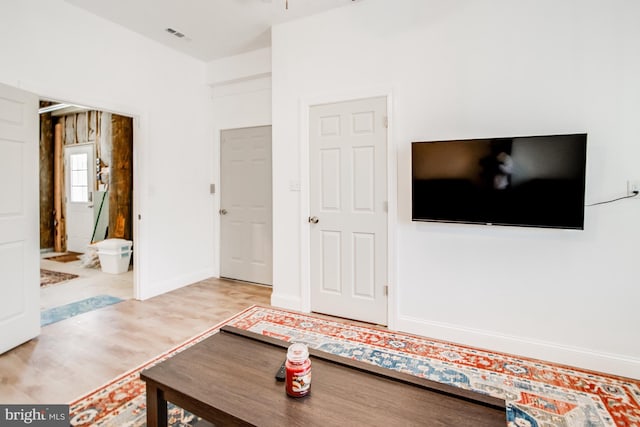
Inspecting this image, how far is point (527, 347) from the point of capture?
2.57m

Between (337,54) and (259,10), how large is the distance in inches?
34.4

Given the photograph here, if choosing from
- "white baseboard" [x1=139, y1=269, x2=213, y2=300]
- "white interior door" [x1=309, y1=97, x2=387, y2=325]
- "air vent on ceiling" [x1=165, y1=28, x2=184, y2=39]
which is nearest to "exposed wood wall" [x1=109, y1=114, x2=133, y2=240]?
"white baseboard" [x1=139, y1=269, x2=213, y2=300]

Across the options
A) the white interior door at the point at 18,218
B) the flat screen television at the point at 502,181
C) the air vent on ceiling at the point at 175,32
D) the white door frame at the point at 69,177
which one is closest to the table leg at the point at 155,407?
the white interior door at the point at 18,218

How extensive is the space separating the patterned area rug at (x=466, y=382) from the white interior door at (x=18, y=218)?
1243mm

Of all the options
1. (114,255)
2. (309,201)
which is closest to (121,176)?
(114,255)

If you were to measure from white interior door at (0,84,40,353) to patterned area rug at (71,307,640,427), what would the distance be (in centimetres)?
124

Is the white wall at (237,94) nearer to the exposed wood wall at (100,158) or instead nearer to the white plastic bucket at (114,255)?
the white plastic bucket at (114,255)

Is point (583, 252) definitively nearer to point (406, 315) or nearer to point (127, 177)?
point (406, 315)

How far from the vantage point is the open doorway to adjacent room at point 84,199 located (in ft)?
15.6

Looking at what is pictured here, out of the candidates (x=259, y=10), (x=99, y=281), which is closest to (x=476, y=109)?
(x=259, y=10)

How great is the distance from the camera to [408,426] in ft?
4.02

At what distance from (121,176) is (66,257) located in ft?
6.93

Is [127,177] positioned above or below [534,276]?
above

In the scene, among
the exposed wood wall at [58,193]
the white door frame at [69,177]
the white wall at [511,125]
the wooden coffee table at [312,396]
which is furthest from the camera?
the exposed wood wall at [58,193]
